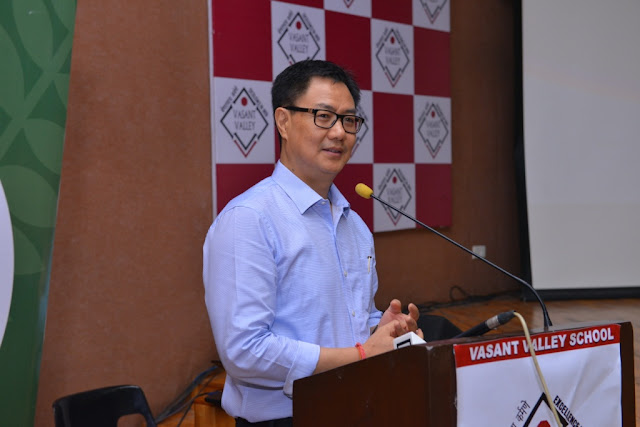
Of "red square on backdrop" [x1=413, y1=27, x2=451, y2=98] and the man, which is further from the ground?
"red square on backdrop" [x1=413, y1=27, x2=451, y2=98]

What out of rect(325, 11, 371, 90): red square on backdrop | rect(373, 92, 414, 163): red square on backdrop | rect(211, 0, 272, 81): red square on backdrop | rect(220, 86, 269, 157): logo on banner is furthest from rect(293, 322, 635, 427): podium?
rect(373, 92, 414, 163): red square on backdrop

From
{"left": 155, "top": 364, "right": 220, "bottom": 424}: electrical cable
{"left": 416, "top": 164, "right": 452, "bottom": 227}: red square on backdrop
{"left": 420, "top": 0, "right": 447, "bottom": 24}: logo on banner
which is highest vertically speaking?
{"left": 420, "top": 0, "right": 447, "bottom": 24}: logo on banner

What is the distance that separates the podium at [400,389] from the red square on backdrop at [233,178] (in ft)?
6.26

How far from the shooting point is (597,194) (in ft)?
13.9

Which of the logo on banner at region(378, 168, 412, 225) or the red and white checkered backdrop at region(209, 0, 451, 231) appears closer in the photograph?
the red and white checkered backdrop at region(209, 0, 451, 231)

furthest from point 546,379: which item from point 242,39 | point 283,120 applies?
point 242,39

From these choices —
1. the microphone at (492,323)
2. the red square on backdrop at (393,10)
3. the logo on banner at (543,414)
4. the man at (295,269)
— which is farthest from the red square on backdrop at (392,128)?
the logo on banner at (543,414)

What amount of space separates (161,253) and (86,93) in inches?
28.4

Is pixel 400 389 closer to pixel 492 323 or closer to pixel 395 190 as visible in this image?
pixel 492 323

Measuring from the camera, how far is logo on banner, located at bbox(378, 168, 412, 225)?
3.76 meters

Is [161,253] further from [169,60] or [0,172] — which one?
[0,172]

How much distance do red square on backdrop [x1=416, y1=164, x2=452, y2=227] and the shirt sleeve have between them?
2.75 m

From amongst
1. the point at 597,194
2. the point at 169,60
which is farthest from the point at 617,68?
the point at 169,60

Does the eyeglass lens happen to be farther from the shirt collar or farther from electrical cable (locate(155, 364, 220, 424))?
electrical cable (locate(155, 364, 220, 424))
